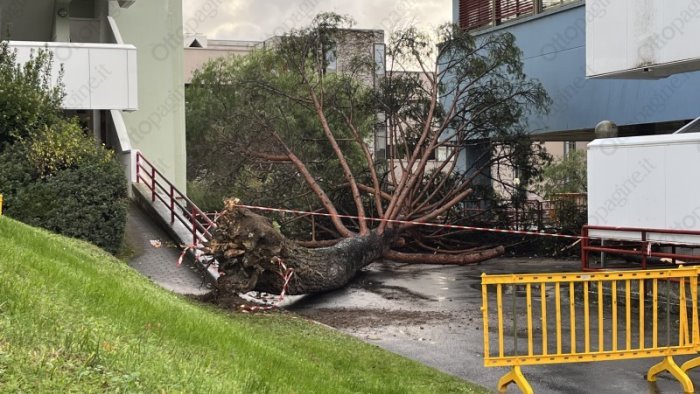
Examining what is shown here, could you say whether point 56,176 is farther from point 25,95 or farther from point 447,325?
point 447,325

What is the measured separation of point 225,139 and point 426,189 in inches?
224

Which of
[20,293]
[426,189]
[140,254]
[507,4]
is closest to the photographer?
[20,293]

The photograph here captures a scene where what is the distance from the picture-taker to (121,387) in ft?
13.8

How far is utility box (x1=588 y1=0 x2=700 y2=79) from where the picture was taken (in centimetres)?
1401

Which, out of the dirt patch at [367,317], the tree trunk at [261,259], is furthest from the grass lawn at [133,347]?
the tree trunk at [261,259]

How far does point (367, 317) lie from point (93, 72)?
31.0 ft

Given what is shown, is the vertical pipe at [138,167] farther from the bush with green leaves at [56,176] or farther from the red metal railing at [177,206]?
the bush with green leaves at [56,176]

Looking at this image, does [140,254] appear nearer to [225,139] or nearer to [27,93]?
[27,93]

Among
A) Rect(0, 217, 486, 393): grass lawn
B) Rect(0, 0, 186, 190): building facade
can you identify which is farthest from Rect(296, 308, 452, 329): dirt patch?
Rect(0, 0, 186, 190): building facade

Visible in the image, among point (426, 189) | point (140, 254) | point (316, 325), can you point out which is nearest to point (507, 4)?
point (426, 189)

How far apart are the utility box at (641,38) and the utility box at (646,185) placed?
5.25 ft

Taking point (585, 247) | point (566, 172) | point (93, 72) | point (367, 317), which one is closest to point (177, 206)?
→ point (93, 72)

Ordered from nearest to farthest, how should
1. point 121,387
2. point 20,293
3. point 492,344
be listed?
point 121,387
point 20,293
point 492,344

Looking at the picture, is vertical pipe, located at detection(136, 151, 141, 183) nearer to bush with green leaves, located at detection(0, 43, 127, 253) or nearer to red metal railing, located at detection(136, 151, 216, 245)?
red metal railing, located at detection(136, 151, 216, 245)
